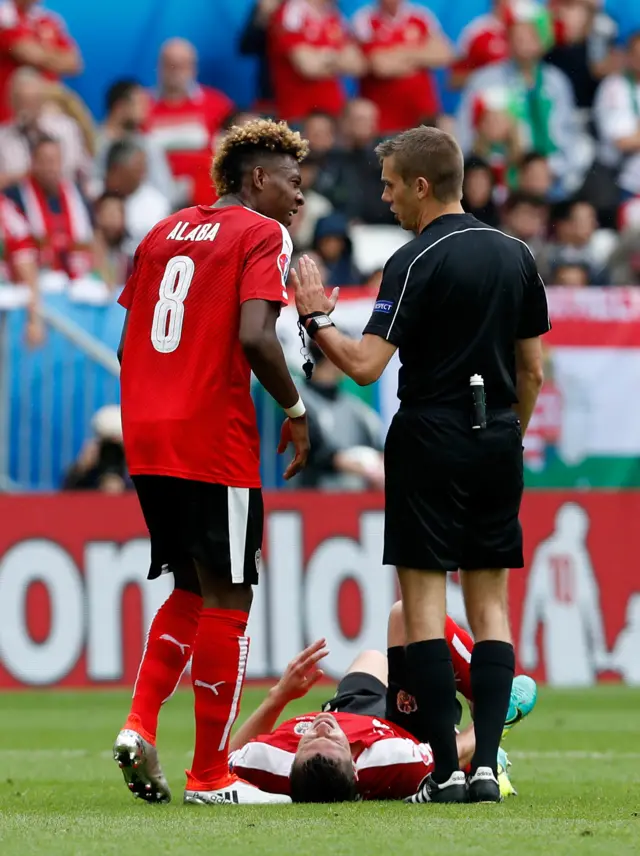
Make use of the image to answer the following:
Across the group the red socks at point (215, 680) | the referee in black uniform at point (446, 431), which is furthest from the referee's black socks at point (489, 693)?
the red socks at point (215, 680)

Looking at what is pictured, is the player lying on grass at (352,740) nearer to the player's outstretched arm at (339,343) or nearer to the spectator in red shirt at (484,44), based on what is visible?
the player's outstretched arm at (339,343)

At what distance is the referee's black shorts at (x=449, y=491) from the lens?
5461mm

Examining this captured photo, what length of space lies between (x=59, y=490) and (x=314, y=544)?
1.97 meters

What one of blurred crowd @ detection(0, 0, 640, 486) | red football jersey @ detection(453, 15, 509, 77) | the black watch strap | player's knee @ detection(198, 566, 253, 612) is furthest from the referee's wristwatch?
red football jersey @ detection(453, 15, 509, 77)

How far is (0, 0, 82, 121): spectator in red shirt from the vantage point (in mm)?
14695

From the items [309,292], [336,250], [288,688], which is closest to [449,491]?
[309,292]

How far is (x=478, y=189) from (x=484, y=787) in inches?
350

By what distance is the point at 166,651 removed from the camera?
566 cm

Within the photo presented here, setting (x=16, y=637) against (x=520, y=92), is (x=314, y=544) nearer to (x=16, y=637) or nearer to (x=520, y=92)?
(x=16, y=637)

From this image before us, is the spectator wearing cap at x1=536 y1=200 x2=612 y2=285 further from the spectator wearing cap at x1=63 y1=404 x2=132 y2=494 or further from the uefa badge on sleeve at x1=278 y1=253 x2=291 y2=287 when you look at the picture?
the uefa badge on sleeve at x1=278 y1=253 x2=291 y2=287

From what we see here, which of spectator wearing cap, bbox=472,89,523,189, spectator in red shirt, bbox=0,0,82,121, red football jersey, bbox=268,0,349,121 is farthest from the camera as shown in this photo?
red football jersey, bbox=268,0,349,121

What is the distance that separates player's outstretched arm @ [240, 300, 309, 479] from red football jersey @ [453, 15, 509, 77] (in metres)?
10.9

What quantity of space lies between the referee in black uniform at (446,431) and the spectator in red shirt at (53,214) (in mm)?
7654

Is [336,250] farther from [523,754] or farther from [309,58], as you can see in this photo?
[523,754]
